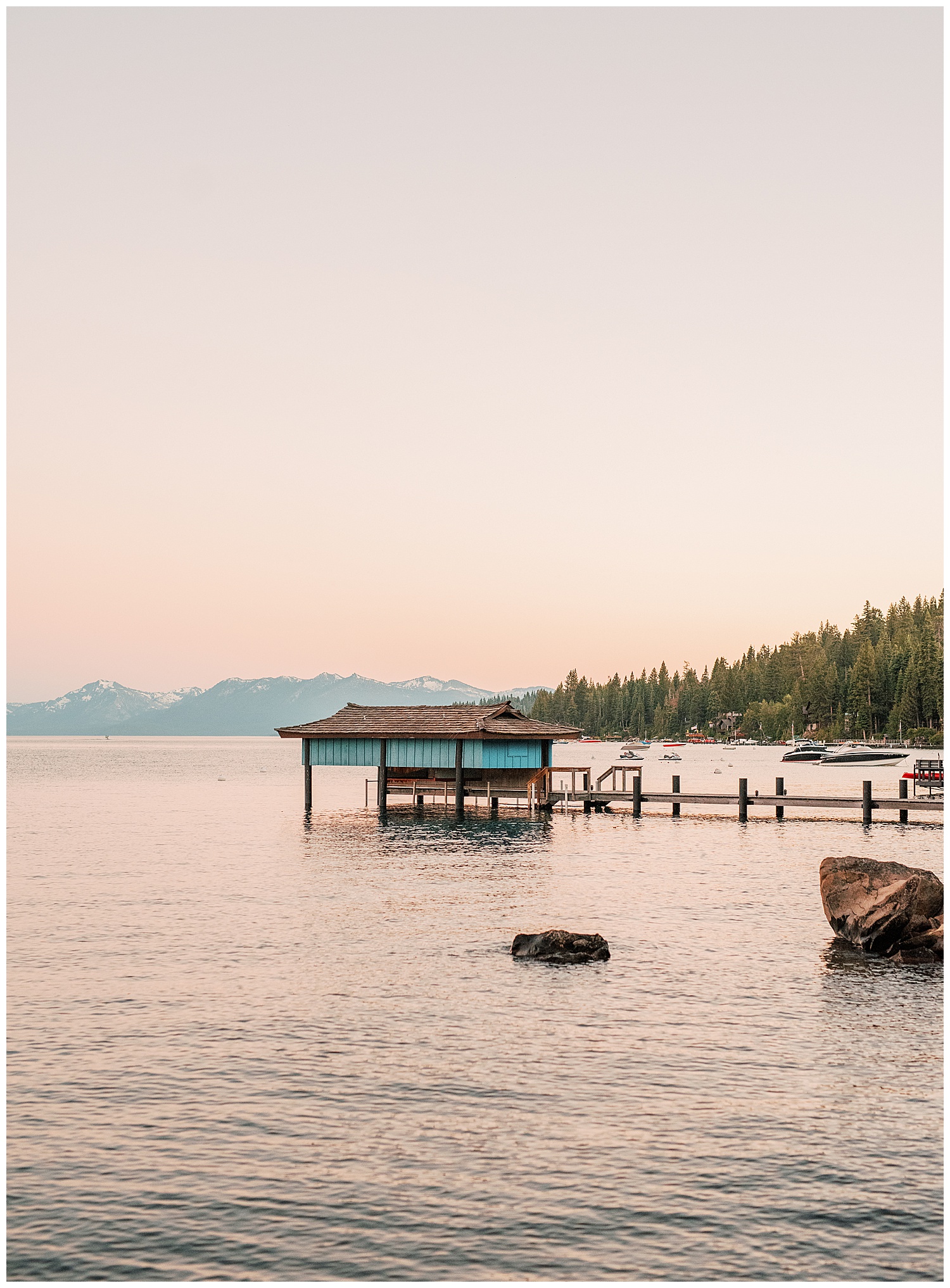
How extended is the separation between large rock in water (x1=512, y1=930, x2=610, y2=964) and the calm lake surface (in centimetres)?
62

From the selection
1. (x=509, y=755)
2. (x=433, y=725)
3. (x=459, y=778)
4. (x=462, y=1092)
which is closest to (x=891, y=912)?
(x=462, y=1092)

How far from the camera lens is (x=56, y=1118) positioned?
57.1 feet

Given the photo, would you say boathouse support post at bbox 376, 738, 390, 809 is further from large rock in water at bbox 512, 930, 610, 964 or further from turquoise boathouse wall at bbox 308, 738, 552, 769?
large rock in water at bbox 512, 930, 610, 964

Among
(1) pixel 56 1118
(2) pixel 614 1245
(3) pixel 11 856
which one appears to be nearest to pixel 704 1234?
(2) pixel 614 1245

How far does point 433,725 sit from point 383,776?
5.48m

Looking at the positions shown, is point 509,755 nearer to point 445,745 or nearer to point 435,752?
point 445,745

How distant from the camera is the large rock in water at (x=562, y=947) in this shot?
28141 millimetres

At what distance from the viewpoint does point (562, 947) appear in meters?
28.4

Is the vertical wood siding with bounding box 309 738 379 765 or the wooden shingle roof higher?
the wooden shingle roof

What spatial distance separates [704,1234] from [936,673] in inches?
7630

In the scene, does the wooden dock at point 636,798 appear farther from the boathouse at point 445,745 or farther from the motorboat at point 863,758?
the motorboat at point 863,758

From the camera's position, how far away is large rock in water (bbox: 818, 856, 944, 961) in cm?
2906

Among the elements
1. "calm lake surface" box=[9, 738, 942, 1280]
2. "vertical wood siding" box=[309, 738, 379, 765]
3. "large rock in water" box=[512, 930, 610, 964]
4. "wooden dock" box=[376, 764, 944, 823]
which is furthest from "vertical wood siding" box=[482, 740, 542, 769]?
"large rock in water" box=[512, 930, 610, 964]

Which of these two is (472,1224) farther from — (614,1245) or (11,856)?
(11,856)
